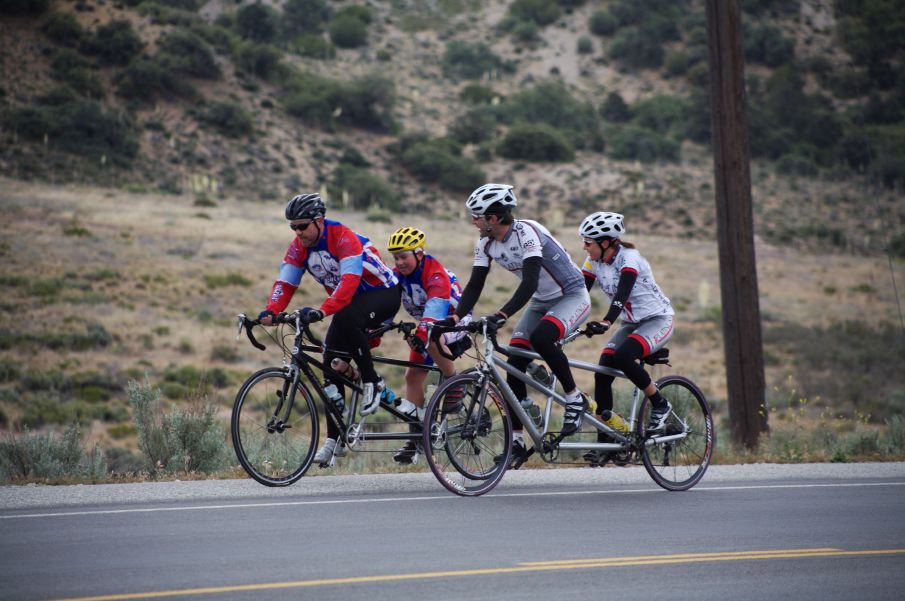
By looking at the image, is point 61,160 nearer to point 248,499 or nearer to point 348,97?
point 348,97

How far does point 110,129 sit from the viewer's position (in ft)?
233

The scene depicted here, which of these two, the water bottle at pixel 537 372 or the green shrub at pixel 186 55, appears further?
the green shrub at pixel 186 55

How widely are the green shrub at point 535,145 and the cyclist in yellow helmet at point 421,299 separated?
240 ft

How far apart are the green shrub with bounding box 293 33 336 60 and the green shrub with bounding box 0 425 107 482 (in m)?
92.0

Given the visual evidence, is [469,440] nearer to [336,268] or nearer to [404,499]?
[404,499]

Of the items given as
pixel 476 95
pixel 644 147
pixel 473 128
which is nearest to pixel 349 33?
pixel 476 95

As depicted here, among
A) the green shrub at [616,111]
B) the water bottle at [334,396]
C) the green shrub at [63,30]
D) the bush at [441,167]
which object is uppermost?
the green shrub at [63,30]

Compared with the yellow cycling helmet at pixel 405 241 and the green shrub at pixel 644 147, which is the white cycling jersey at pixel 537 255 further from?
the green shrub at pixel 644 147

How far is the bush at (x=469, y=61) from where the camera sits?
102938 mm

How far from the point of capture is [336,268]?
9516 mm

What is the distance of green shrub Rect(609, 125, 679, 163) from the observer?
272ft

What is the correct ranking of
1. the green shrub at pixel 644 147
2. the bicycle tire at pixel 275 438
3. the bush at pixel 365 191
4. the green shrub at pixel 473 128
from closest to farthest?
the bicycle tire at pixel 275 438 → the bush at pixel 365 191 → the green shrub at pixel 644 147 → the green shrub at pixel 473 128

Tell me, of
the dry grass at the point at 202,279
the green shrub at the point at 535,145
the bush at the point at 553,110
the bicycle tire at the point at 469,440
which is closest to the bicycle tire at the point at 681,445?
the bicycle tire at the point at 469,440

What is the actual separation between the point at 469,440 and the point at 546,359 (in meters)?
0.97
